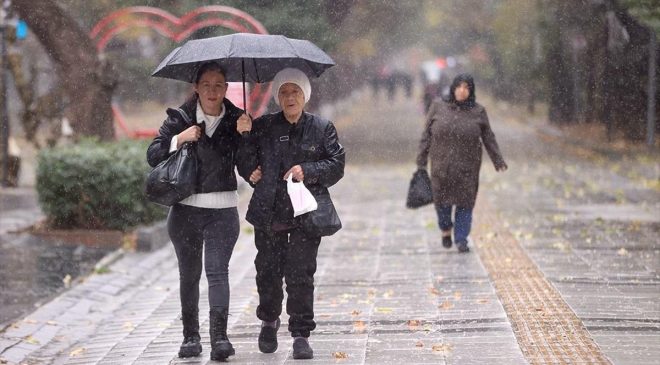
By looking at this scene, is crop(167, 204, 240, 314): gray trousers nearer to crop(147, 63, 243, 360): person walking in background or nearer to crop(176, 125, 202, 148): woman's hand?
crop(147, 63, 243, 360): person walking in background

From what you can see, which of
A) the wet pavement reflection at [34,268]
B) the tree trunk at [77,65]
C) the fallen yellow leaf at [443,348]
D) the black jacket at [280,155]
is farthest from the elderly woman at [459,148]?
the tree trunk at [77,65]

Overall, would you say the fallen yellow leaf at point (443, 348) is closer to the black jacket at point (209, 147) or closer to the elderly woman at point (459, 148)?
the black jacket at point (209, 147)

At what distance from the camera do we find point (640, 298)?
8492 millimetres

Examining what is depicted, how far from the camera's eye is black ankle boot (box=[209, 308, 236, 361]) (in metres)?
6.62

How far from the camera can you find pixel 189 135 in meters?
6.40

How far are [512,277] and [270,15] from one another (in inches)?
451

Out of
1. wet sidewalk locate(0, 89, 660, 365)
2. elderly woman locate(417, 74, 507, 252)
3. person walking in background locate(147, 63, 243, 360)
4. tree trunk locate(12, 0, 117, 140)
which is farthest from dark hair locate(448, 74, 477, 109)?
tree trunk locate(12, 0, 117, 140)

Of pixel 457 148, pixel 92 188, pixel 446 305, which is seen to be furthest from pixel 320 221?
pixel 92 188

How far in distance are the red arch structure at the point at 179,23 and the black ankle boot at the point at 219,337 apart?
33.2 ft

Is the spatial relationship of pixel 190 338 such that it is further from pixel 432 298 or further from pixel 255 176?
pixel 432 298

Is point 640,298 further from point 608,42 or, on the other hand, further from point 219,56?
point 608,42

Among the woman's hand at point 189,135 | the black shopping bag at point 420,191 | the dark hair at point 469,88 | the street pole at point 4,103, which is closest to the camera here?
the woman's hand at point 189,135

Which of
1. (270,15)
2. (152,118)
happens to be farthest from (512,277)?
(152,118)

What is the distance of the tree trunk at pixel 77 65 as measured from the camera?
15473mm
